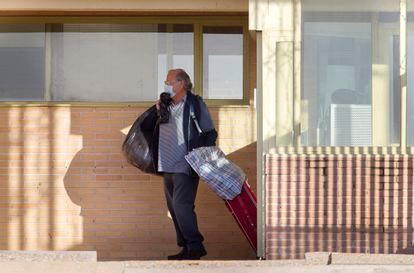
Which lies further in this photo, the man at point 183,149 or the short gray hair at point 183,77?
the short gray hair at point 183,77

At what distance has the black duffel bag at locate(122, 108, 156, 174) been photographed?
10.3 metres

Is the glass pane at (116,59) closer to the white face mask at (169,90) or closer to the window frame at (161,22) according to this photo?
the window frame at (161,22)

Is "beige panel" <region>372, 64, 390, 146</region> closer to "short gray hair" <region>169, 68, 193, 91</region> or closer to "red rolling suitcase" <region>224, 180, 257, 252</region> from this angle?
"red rolling suitcase" <region>224, 180, 257, 252</region>

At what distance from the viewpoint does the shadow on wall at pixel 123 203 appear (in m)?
10.9

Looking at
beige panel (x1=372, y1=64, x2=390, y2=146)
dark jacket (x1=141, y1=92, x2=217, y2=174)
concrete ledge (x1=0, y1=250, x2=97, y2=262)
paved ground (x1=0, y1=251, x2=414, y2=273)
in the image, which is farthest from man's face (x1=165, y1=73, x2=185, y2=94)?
concrete ledge (x1=0, y1=250, x2=97, y2=262)

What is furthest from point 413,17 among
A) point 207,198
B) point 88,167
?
point 88,167

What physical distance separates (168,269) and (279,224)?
1244 mm

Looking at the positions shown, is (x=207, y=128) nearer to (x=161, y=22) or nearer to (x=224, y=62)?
(x=224, y=62)

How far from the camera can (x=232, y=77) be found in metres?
11.1

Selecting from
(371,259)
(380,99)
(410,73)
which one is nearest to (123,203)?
(380,99)

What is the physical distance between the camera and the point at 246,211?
998cm

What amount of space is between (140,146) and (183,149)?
0.57 m

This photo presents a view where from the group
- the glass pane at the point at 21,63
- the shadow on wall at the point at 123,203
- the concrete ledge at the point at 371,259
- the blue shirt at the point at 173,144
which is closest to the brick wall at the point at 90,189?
the shadow on wall at the point at 123,203

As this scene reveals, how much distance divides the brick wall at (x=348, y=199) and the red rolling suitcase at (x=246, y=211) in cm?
68
